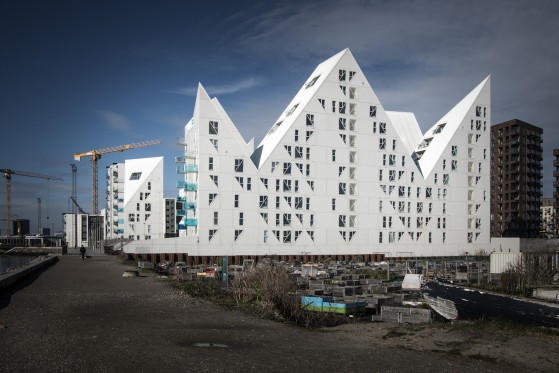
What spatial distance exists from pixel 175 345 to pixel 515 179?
130 meters

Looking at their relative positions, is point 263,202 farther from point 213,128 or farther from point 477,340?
point 477,340

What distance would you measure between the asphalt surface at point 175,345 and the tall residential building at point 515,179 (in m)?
122

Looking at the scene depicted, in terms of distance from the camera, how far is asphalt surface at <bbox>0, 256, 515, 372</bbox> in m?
11.8

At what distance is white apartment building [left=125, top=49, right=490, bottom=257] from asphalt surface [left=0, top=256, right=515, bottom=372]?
46.6 metres

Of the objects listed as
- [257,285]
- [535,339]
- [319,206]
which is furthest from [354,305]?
[319,206]

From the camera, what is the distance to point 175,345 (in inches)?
533

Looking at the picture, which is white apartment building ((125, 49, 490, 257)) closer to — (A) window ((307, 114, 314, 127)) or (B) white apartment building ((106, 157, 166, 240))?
(A) window ((307, 114, 314, 127))

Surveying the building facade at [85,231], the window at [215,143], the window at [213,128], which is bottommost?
the building facade at [85,231]

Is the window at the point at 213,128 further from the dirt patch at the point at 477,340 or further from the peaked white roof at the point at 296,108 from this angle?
the dirt patch at the point at 477,340

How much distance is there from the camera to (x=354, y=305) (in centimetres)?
2259

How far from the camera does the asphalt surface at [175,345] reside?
11.8 m

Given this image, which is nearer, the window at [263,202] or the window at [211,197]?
the window at [211,197]

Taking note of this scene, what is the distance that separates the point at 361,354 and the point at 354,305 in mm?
9358

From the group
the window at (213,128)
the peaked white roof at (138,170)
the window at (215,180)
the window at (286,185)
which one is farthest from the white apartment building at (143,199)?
the window at (213,128)
